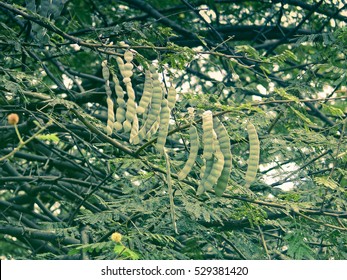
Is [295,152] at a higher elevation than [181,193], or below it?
higher

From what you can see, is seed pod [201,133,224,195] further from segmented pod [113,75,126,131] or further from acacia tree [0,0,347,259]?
segmented pod [113,75,126,131]

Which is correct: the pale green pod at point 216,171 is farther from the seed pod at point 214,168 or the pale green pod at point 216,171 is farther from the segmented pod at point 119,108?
the segmented pod at point 119,108

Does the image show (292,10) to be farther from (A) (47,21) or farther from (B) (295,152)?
(A) (47,21)

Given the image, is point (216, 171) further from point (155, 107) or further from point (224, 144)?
point (155, 107)

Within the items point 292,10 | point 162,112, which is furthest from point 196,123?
point 292,10

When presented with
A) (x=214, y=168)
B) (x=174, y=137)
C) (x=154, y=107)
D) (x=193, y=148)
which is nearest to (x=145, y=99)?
(x=154, y=107)

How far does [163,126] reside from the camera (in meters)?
2.89

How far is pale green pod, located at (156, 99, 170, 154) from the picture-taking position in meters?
2.80

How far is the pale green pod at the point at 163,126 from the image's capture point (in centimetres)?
280

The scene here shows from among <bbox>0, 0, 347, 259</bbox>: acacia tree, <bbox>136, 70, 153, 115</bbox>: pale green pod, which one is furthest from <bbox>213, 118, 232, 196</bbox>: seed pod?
<bbox>136, 70, 153, 115</bbox>: pale green pod

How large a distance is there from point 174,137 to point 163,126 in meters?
2.86

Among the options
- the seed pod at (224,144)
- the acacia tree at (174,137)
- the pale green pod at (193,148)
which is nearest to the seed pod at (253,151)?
the acacia tree at (174,137)

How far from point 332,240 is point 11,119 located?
2.39m

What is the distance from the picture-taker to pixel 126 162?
12.5ft
